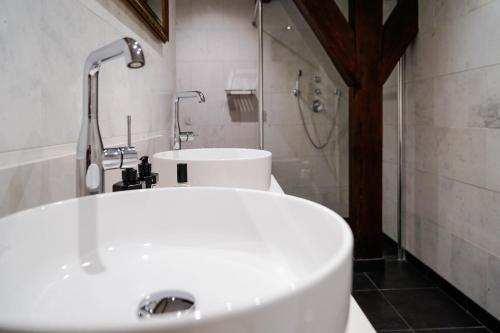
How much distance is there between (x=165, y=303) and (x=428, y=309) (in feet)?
5.58

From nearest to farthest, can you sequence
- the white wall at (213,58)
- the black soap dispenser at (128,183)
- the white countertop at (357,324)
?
the white countertop at (357,324), the black soap dispenser at (128,183), the white wall at (213,58)

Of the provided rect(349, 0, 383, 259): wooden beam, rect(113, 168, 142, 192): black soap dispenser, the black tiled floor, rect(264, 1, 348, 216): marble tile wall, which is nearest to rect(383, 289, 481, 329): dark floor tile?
the black tiled floor

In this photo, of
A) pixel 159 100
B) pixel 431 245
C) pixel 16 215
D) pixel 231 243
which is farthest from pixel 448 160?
pixel 16 215

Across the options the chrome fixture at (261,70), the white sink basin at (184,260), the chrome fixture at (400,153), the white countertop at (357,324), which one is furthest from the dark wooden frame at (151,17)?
the chrome fixture at (400,153)

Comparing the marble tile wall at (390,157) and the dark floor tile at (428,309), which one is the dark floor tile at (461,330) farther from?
the marble tile wall at (390,157)

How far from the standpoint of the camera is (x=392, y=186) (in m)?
2.33

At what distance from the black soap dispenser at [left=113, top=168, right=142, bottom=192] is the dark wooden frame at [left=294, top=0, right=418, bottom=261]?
1718mm

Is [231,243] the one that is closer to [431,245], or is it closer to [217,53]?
[431,245]

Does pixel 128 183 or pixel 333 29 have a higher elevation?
pixel 333 29

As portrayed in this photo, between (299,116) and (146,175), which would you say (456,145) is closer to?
(299,116)

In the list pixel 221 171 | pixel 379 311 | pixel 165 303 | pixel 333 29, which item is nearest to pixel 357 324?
pixel 165 303

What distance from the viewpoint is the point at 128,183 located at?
2.02ft

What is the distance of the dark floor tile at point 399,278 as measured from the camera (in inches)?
74.9

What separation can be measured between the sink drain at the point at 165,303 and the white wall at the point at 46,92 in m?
0.25
